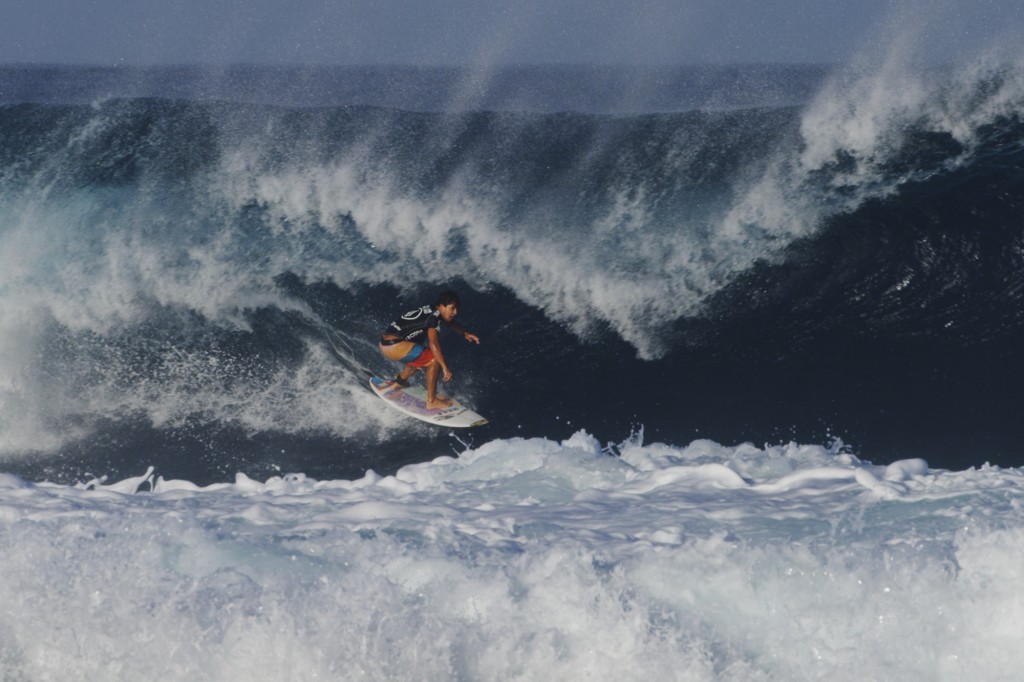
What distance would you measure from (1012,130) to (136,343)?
9.25 m

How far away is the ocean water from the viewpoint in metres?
6.16

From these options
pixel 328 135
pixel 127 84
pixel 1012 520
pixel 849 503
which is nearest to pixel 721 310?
pixel 849 503

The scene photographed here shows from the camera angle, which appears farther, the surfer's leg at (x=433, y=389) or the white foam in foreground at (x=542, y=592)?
the surfer's leg at (x=433, y=389)

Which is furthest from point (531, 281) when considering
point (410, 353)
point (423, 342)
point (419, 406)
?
point (419, 406)

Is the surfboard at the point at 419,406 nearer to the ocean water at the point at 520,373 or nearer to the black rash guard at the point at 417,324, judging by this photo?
the ocean water at the point at 520,373

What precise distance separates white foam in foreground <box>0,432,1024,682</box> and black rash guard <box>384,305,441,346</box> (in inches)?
99.0

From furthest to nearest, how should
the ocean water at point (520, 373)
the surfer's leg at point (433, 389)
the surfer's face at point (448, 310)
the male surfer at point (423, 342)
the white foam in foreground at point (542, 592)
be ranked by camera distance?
the surfer's leg at point (433, 389)
the male surfer at point (423, 342)
the surfer's face at point (448, 310)
the ocean water at point (520, 373)
the white foam in foreground at point (542, 592)

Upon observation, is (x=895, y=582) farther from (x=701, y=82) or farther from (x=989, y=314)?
(x=701, y=82)

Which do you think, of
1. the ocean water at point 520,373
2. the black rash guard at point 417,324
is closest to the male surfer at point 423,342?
the black rash guard at point 417,324

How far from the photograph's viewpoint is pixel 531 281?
10859 mm

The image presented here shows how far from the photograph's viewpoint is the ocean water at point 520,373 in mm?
6156

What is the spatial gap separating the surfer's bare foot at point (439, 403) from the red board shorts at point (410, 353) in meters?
0.33

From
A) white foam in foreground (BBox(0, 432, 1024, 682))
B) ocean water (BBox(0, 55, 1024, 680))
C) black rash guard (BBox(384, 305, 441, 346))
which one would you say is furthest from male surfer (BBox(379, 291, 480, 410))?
white foam in foreground (BBox(0, 432, 1024, 682))

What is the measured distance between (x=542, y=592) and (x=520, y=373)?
13.2 feet
